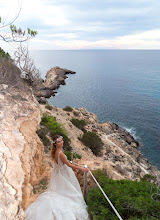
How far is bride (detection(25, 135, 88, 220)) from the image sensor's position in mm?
4238

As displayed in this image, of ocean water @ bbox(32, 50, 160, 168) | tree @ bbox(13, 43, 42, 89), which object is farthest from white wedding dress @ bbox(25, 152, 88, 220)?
ocean water @ bbox(32, 50, 160, 168)

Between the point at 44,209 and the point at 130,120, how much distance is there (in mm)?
43015

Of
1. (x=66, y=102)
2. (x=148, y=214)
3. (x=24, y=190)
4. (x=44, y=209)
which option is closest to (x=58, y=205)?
(x=44, y=209)

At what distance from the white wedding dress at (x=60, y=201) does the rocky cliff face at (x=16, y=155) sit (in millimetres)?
420

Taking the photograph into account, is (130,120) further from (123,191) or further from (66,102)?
(123,191)

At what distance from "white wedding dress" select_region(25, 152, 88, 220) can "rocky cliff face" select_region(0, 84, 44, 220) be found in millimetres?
420

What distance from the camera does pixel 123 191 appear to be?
4.77 metres

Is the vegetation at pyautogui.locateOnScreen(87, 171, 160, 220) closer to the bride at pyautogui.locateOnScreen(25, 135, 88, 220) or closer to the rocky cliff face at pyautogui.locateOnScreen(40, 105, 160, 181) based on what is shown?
the bride at pyautogui.locateOnScreen(25, 135, 88, 220)

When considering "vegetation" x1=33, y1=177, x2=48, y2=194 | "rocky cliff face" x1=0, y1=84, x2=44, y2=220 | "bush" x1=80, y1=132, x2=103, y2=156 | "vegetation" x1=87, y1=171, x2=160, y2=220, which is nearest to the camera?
"rocky cliff face" x1=0, y1=84, x2=44, y2=220

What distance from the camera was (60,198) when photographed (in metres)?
4.79

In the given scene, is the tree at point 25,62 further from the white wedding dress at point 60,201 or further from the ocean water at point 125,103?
the ocean water at point 125,103

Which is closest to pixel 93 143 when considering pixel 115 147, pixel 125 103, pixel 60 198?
pixel 115 147

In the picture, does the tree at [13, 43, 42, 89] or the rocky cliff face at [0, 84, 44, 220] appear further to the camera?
the tree at [13, 43, 42, 89]

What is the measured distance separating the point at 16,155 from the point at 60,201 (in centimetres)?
200
